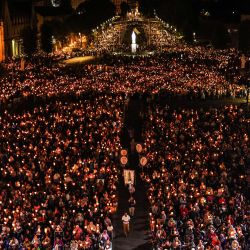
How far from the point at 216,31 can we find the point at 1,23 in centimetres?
2754

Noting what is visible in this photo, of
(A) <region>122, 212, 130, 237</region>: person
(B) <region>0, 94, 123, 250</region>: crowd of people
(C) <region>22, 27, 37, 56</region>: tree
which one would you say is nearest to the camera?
(B) <region>0, 94, 123, 250</region>: crowd of people

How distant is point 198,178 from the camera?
24953 millimetres

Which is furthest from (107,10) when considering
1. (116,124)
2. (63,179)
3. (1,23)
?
(63,179)

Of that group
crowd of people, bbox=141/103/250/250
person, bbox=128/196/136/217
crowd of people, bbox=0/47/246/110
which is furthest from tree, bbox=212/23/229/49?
person, bbox=128/196/136/217

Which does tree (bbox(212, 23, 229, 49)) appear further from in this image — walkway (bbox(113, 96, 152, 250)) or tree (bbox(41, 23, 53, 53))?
walkway (bbox(113, 96, 152, 250))

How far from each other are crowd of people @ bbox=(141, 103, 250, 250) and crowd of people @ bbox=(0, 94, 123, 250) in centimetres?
177

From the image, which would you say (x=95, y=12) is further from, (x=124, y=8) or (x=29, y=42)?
(x=124, y=8)

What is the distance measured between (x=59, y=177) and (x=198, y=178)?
5.54 metres

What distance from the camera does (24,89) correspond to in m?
44.9

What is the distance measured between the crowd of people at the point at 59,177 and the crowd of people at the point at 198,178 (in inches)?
69.6

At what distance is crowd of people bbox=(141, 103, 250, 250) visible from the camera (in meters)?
19.9

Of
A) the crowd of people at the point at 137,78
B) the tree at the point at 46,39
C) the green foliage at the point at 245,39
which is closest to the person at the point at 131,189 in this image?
the crowd of people at the point at 137,78

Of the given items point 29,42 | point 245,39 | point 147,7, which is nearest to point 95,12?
point 147,7

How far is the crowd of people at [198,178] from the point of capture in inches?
784
